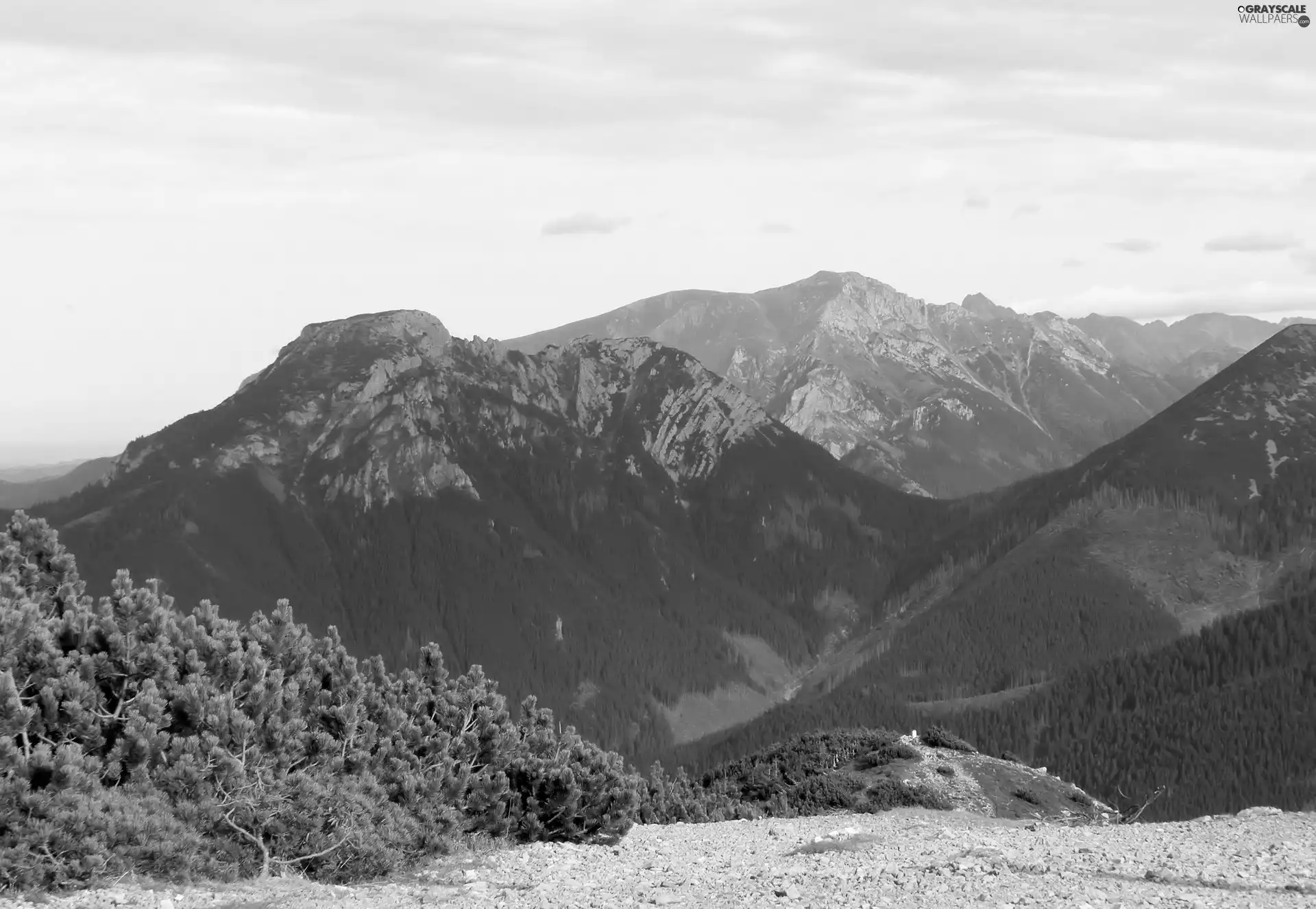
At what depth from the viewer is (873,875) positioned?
102 ft

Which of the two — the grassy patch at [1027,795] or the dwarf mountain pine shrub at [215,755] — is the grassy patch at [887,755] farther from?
the dwarf mountain pine shrub at [215,755]

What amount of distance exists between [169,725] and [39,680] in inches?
153

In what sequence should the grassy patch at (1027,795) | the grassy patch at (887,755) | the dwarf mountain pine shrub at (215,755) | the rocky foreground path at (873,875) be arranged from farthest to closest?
the grassy patch at (887,755)
the grassy patch at (1027,795)
the dwarf mountain pine shrub at (215,755)
the rocky foreground path at (873,875)

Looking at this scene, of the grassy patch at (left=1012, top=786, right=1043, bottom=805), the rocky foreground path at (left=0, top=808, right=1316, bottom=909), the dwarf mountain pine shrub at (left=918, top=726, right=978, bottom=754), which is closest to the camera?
the rocky foreground path at (left=0, top=808, right=1316, bottom=909)

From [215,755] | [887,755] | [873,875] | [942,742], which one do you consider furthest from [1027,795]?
[215,755]

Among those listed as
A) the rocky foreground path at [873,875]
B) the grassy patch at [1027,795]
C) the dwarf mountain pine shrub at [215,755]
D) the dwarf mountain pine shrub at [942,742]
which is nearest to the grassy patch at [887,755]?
the dwarf mountain pine shrub at [942,742]

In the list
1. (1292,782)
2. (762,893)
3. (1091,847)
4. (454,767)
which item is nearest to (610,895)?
(762,893)

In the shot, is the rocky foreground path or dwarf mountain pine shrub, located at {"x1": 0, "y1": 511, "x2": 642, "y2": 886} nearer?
the rocky foreground path

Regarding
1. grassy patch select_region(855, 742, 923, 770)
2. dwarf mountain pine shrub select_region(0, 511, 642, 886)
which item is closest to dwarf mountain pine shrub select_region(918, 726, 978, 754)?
grassy patch select_region(855, 742, 923, 770)

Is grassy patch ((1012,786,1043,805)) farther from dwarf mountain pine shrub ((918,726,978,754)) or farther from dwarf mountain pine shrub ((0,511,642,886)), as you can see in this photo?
dwarf mountain pine shrub ((0,511,642,886))

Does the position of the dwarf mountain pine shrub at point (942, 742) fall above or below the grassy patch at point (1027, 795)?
above

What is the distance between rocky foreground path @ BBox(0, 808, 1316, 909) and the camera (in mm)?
28031

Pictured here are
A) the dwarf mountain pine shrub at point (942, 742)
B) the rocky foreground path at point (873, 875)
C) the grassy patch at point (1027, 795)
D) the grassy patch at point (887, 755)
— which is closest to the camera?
the rocky foreground path at point (873, 875)

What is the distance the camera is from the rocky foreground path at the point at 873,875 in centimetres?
2803
